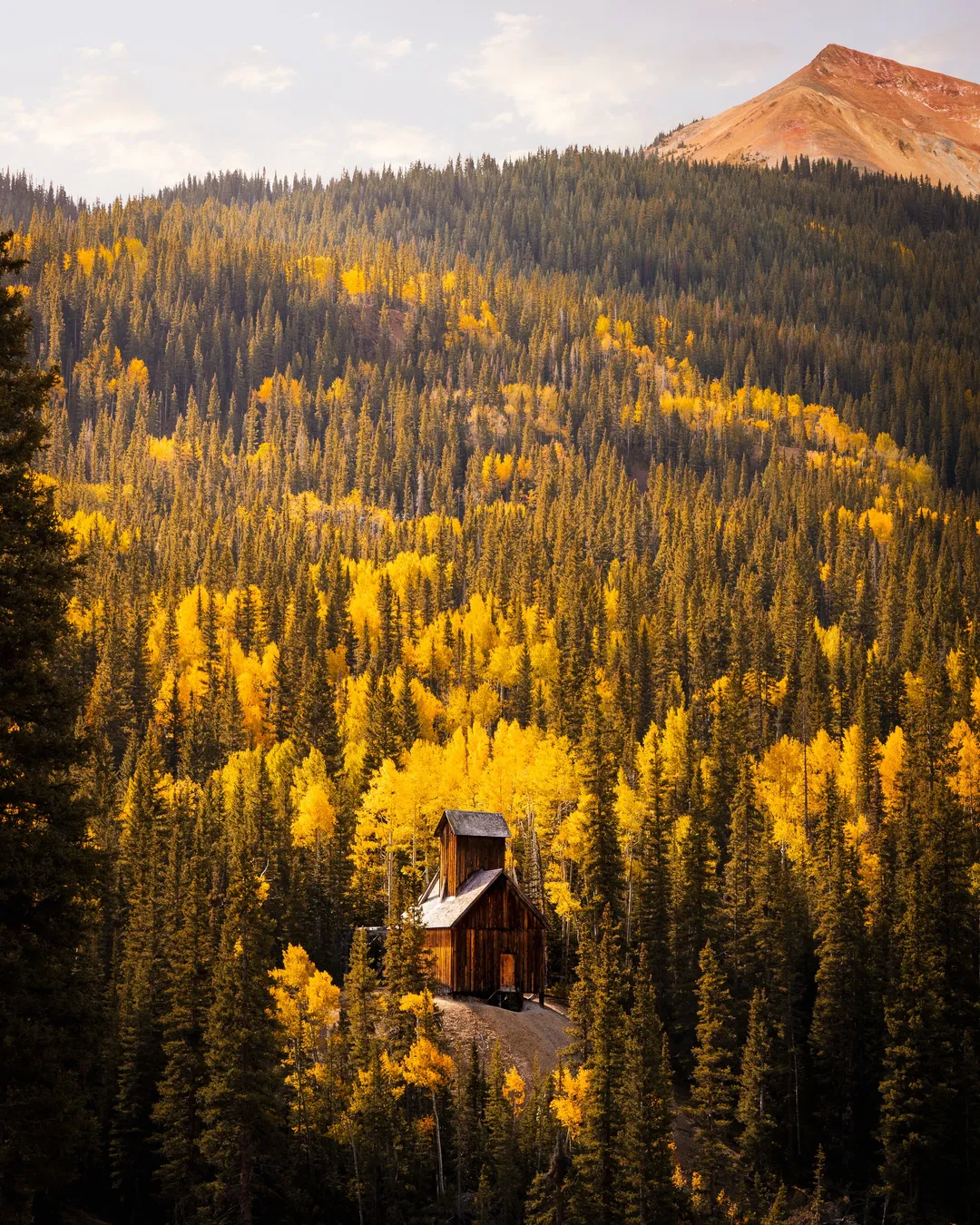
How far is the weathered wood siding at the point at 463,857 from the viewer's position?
225 feet

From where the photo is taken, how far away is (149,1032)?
2045 inches

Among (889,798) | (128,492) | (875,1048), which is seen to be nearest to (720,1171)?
(875,1048)

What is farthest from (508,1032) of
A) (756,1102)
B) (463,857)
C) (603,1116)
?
(756,1102)

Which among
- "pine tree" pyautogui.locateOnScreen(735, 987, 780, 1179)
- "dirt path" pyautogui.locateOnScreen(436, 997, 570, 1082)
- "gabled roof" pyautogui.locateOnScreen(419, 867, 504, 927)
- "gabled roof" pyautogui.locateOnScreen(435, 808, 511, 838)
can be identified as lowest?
"pine tree" pyautogui.locateOnScreen(735, 987, 780, 1179)

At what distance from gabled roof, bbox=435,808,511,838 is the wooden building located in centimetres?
5

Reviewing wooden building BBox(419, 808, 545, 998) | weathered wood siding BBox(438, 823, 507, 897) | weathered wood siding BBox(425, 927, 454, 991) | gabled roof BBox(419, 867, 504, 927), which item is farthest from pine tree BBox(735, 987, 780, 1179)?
weathered wood siding BBox(438, 823, 507, 897)

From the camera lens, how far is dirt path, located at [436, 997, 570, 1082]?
5950 centimetres

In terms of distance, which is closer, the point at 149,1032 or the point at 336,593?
the point at 149,1032

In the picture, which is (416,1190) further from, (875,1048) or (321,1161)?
(875,1048)

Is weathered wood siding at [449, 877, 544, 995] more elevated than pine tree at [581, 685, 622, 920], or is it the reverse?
pine tree at [581, 685, 622, 920]

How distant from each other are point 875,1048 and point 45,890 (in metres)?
57.7

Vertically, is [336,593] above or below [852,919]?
above

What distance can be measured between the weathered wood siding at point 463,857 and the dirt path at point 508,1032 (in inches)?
260

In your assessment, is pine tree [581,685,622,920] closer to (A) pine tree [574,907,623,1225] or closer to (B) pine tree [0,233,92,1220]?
(A) pine tree [574,907,623,1225]
